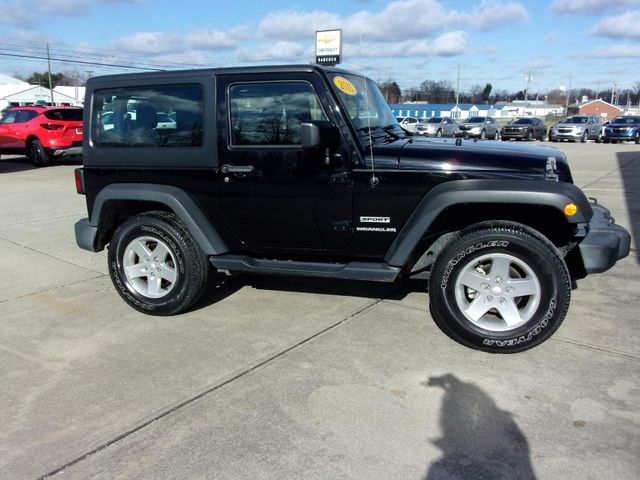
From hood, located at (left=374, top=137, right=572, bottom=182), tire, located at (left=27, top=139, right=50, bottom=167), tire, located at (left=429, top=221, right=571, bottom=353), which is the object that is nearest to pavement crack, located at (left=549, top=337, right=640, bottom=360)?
tire, located at (left=429, top=221, right=571, bottom=353)

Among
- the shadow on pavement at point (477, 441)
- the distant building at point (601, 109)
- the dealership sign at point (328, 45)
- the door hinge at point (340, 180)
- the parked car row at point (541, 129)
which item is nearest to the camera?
the shadow on pavement at point (477, 441)

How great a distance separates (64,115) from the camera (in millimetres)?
15797

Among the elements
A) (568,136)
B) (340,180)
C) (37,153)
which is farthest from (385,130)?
(568,136)

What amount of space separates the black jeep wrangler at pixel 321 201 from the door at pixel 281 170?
0.01 meters

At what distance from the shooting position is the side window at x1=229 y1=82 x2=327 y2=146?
3.88 meters

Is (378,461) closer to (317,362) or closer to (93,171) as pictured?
(317,362)

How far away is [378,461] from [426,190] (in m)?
1.85

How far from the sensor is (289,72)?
3877 millimetres

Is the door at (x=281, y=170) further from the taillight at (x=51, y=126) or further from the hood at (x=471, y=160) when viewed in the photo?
the taillight at (x=51, y=126)

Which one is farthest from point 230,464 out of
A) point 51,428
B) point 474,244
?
point 474,244

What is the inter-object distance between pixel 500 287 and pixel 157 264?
2.64 meters

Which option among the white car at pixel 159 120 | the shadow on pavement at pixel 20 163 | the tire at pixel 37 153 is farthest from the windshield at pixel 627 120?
the white car at pixel 159 120

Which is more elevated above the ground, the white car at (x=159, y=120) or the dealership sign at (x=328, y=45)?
the dealership sign at (x=328, y=45)

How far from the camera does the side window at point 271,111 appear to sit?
3.88 meters
